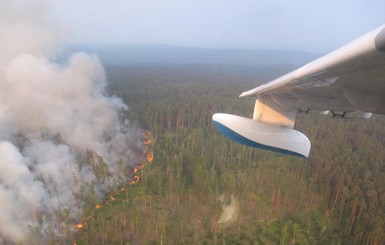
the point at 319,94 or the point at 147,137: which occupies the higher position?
the point at 319,94

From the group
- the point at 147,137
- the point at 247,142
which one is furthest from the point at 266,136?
the point at 147,137

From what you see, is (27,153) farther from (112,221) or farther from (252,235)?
(252,235)

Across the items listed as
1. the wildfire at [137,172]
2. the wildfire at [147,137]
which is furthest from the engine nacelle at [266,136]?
the wildfire at [147,137]

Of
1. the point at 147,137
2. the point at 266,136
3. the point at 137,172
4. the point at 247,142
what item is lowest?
the point at 137,172

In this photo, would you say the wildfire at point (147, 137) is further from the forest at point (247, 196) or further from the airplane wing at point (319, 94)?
the airplane wing at point (319, 94)

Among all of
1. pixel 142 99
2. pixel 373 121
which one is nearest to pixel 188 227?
pixel 373 121

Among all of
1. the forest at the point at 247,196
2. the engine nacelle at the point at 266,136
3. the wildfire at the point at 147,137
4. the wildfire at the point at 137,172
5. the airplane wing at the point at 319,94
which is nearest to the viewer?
the airplane wing at the point at 319,94

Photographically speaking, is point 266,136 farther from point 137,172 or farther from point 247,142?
point 137,172
